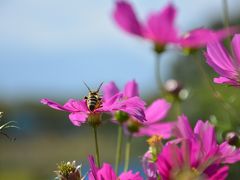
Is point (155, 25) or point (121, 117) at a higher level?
point (155, 25)

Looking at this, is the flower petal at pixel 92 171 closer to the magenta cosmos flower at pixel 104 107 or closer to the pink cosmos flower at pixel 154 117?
the magenta cosmos flower at pixel 104 107

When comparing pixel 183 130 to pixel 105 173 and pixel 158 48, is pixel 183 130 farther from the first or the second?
pixel 158 48

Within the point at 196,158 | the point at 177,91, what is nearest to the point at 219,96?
the point at 196,158

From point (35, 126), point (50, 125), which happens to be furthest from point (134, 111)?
point (50, 125)

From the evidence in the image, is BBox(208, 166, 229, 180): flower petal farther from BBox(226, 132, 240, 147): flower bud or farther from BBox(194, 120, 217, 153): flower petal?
BBox(226, 132, 240, 147): flower bud

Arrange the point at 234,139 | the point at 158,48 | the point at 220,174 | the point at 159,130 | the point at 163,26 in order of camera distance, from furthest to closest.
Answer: the point at 158,48
the point at 163,26
the point at 159,130
the point at 234,139
the point at 220,174

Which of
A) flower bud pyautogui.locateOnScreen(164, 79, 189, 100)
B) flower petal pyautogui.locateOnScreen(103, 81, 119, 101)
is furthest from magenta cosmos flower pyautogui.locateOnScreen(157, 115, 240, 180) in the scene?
flower bud pyautogui.locateOnScreen(164, 79, 189, 100)
